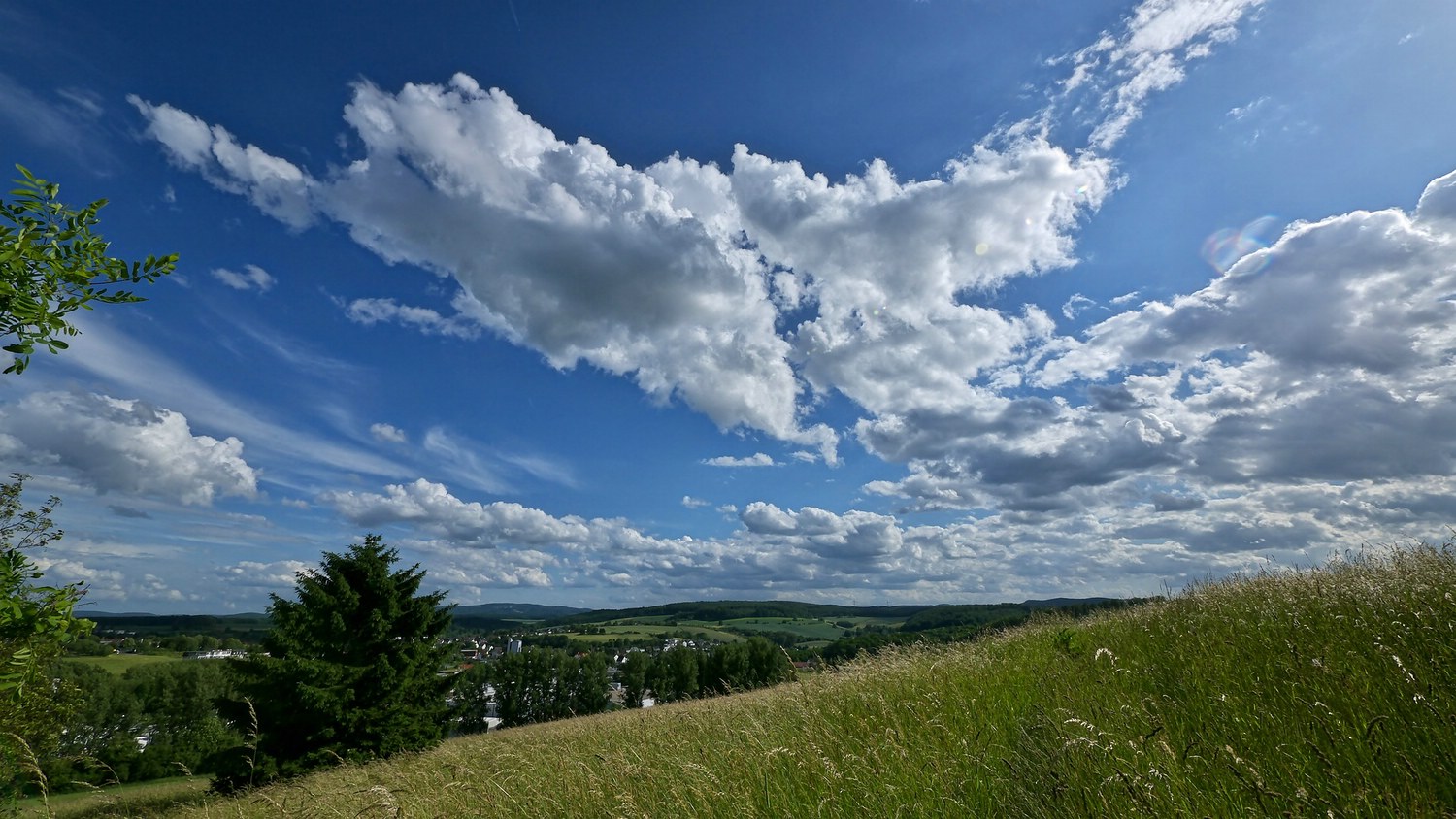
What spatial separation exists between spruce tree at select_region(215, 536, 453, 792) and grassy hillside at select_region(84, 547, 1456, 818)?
61.6 ft

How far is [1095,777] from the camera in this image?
3893 mm

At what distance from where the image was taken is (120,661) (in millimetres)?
99125

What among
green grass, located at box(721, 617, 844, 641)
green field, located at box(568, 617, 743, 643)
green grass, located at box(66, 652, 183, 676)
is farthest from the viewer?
green field, located at box(568, 617, 743, 643)

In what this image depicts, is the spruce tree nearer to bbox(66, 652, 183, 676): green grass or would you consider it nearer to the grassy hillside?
the grassy hillside

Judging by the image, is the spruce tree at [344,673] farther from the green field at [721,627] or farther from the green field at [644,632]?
the green field at [644,632]

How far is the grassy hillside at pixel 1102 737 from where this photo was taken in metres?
3.38

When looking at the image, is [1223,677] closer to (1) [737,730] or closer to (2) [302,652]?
(1) [737,730]

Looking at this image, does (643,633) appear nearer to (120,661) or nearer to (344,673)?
(120,661)

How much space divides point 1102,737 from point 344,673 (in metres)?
28.6

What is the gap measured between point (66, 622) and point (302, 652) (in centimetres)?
2701

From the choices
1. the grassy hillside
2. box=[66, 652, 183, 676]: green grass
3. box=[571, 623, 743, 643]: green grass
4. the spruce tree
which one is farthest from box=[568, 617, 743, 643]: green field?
the grassy hillside

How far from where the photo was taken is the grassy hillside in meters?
3.38

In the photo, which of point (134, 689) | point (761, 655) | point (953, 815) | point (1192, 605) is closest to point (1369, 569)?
point (1192, 605)

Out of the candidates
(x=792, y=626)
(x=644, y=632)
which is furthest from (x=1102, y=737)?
(x=644, y=632)
